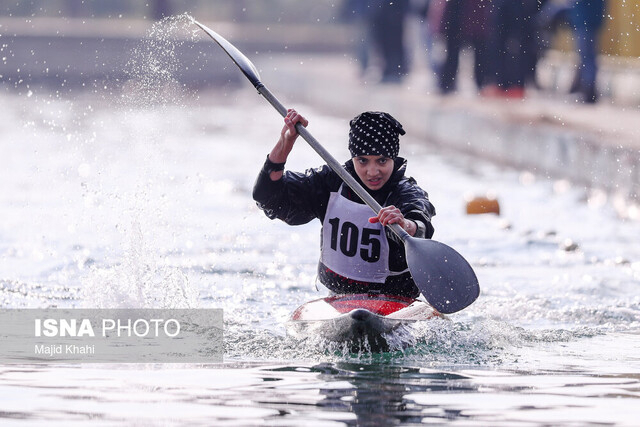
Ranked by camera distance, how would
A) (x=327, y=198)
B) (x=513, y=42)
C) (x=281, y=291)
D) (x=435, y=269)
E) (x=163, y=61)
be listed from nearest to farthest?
(x=435, y=269) < (x=327, y=198) < (x=281, y=291) < (x=513, y=42) < (x=163, y=61)

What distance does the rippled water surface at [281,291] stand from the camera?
561 centimetres

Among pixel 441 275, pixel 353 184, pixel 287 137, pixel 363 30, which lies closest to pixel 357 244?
pixel 353 184

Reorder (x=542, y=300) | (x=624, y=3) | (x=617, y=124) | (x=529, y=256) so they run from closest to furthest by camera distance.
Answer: (x=542, y=300) < (x=529, y=256) < (x=617, y=124) < (x=624, y=3)

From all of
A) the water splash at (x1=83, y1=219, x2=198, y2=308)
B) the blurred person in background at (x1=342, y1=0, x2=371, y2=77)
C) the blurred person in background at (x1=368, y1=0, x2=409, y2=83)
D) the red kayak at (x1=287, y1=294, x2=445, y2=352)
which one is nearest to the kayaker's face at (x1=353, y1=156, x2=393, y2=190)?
the red kayak at (x1=287, y1=294, x2=445, y2=352)

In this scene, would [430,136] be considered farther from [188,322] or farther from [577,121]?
[188,322]

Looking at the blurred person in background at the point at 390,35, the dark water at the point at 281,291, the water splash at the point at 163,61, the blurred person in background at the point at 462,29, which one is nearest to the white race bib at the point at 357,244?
the dark water at the point at 281,291

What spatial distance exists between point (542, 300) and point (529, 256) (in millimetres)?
1885

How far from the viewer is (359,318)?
6543mm

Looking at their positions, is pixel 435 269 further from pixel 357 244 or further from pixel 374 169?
pixel 374 169

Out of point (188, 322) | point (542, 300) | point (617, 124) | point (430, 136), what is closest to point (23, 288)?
point (188, 322)

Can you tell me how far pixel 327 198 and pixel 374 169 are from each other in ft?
1.06

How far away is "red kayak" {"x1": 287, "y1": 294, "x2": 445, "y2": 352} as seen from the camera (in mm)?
6570

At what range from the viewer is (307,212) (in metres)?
7.26

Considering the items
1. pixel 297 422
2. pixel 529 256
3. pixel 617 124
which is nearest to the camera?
pixel 297 422
